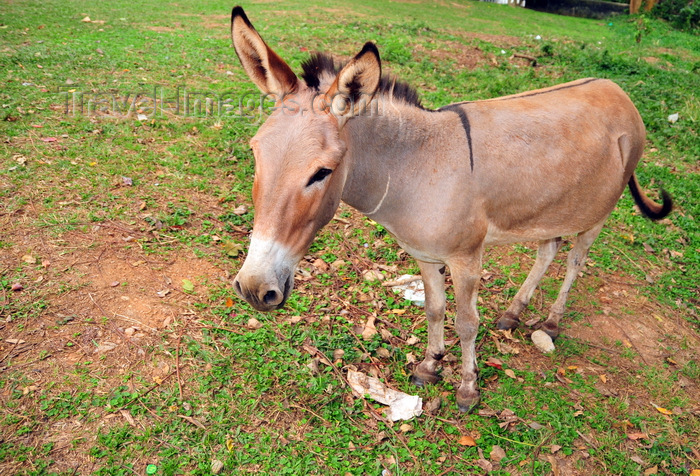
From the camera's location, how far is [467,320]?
3.61 m

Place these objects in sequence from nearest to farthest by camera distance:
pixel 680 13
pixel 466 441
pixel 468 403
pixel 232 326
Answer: pixel 466 441, pixel 468 403, pixel 232 326, pixel 680 13

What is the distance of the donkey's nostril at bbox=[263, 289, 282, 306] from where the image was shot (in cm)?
245

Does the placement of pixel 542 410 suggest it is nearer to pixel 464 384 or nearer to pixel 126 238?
pixel 464 384

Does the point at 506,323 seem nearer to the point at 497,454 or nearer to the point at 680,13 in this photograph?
the point at 497,454

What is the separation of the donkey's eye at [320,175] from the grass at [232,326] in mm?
1850

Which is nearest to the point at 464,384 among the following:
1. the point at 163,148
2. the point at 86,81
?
the point at 163,148

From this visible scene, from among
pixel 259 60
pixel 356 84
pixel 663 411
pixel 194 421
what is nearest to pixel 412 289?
pixel 663 411

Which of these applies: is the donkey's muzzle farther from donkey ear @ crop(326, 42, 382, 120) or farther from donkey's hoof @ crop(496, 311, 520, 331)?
donkey's hoof @ crop(496, 311, 520, 331)

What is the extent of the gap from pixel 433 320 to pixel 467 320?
37 centimetres

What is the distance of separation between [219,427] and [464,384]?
189 centimetres

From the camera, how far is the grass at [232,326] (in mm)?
3332

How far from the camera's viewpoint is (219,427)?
3.36 m

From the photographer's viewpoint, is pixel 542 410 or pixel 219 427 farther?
pixel 542 410

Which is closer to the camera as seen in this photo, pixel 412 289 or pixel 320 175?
pixel 320 175
